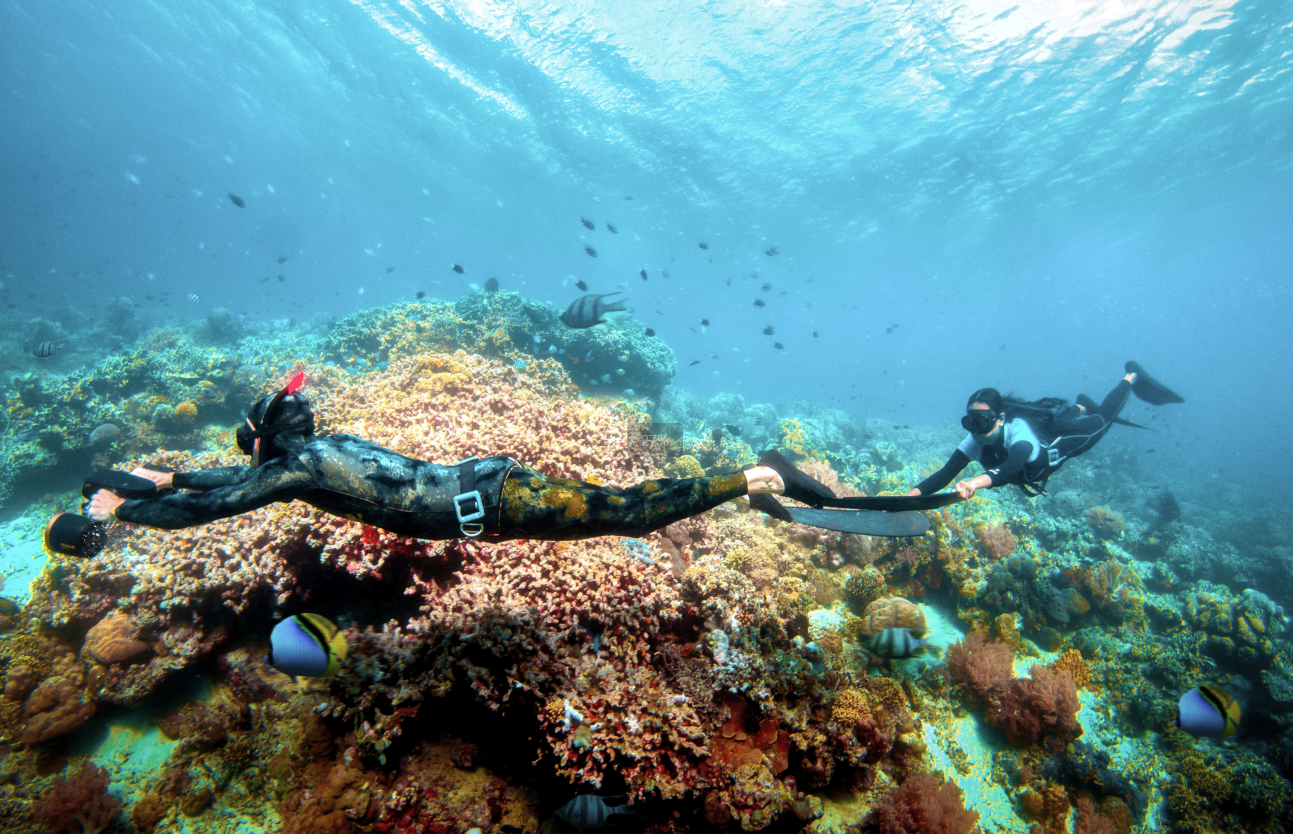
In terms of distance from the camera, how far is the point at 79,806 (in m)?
3.32

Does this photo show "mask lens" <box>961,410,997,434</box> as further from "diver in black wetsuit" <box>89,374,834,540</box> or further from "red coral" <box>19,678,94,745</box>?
"red coral" <box>19,678,94,745</box>

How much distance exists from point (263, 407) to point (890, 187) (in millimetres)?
34158

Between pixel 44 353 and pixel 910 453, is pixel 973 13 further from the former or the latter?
pixel 44 353

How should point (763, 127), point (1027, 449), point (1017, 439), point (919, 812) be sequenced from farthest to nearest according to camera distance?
point (763, 127), point (1017, 439), point (1027, 449), point (919, 812)

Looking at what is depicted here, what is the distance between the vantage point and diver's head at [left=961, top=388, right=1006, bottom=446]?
6.24 metres

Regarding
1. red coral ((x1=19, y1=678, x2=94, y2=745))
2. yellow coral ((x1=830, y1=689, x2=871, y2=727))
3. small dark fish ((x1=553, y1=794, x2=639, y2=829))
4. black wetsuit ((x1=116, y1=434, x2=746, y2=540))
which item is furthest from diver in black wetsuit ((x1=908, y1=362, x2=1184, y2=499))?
red coral ((x1=19, y1=678, x2=94, y2=745))

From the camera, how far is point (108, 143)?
58750 millimetres

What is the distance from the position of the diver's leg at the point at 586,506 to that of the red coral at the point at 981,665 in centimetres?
411

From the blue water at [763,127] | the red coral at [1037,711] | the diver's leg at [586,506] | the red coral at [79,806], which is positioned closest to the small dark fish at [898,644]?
the red coral at [1037,711]

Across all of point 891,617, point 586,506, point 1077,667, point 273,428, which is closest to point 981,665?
point 891,617

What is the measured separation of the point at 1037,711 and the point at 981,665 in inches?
21.2

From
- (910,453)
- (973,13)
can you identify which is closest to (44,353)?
(910,453)

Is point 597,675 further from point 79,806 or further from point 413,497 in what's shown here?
point 79,806

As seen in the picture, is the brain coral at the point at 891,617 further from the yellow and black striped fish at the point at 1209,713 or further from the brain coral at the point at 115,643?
the brain coral at the point at 115,643
